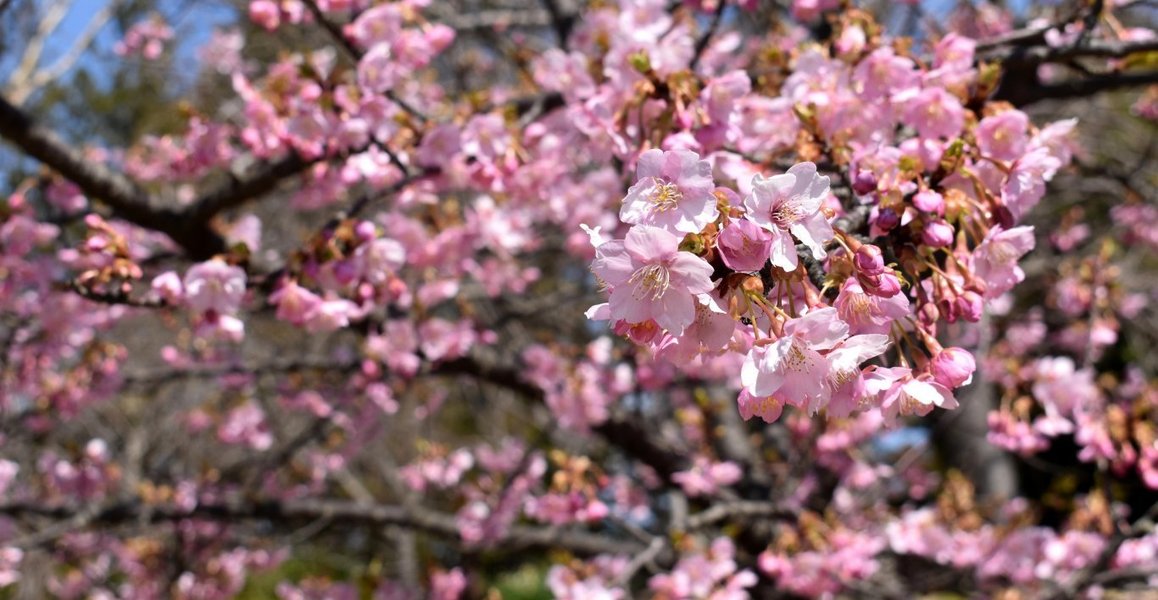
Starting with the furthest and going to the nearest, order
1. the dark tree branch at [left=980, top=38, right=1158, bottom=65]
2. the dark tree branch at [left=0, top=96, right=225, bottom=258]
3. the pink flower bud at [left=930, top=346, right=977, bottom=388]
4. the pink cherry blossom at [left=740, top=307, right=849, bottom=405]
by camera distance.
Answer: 1. the dark tree branch at [left=0, top=96, right=225, bottom=258]
2. the dark tree branch at [left=980, top=38, right=1158, bottom=65]
3. the pink flower bud at [left=930, top=346, right=977, bottom=388]
4. the pink cherry blossom at [left=740, top=307, right=849, bottom=405]

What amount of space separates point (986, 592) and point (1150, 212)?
2.15 metres

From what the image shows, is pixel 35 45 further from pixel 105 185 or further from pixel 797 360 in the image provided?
pixel 797 360

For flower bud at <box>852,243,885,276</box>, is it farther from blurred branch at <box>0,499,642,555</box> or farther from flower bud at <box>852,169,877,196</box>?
blurred branch at <box>0,499,642,555</box>

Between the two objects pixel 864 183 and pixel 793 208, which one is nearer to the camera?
pixel 793 208

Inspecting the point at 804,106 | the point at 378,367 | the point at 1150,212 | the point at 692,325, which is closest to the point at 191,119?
the point at 378,367

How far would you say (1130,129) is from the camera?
250 inches

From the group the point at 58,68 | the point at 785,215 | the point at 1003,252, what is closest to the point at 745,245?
the point at 785,215

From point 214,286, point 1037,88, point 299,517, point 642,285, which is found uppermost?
point 642,285

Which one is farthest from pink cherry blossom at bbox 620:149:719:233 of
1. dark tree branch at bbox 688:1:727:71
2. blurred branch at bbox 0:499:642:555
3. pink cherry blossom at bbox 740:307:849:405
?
blurred branch at bbox 0:499:642:555

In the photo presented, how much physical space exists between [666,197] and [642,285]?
13 centimetres

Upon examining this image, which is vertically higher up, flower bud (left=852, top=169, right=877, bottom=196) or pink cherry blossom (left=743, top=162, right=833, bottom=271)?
pink cherry blossom (left=743, top=162, right=833, bottom=271)

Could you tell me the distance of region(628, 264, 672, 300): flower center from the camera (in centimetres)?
102

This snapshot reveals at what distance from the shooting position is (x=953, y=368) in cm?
112

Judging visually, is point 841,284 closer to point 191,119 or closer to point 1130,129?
point 191,119
